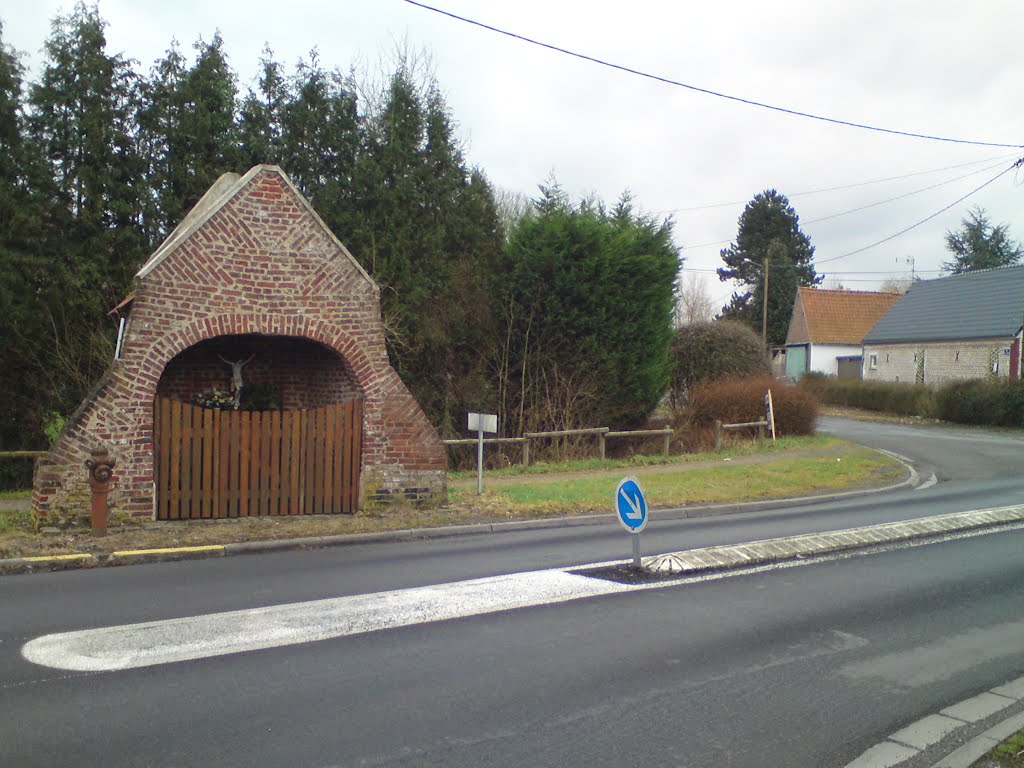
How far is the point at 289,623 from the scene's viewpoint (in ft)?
21.9

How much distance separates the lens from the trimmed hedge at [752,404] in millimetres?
23578

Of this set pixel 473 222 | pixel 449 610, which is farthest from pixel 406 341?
pixel 449 610

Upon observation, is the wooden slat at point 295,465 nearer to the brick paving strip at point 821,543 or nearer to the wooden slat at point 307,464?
the wooden slat at point 307,464

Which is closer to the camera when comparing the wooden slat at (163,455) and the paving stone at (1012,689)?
the paving stone at (1012,689)

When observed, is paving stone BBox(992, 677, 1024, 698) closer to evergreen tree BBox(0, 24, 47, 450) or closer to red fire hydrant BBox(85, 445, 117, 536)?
red fire hydrant BBox(85, 445, 117, 536)

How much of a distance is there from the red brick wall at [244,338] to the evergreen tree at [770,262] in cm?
5032

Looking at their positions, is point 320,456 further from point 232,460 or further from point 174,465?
point 174,465

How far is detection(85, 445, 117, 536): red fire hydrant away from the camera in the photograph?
34.1ft

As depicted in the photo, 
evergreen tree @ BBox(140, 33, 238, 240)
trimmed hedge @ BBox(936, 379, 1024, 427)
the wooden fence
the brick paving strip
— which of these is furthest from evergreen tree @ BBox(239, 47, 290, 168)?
trimmed hedge @ BBox(936, 379, 1024, 427)

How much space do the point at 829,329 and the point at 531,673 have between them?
2079 inches

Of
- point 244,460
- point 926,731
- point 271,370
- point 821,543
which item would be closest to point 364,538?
point 244,460

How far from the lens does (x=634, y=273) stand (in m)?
21.4

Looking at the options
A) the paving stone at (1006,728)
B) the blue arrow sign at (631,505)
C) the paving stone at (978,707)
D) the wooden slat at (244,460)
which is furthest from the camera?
the wooden slat at (244,460)

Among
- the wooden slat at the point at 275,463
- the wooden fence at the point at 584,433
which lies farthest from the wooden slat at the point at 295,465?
the wooden fence at the point at 584,433
